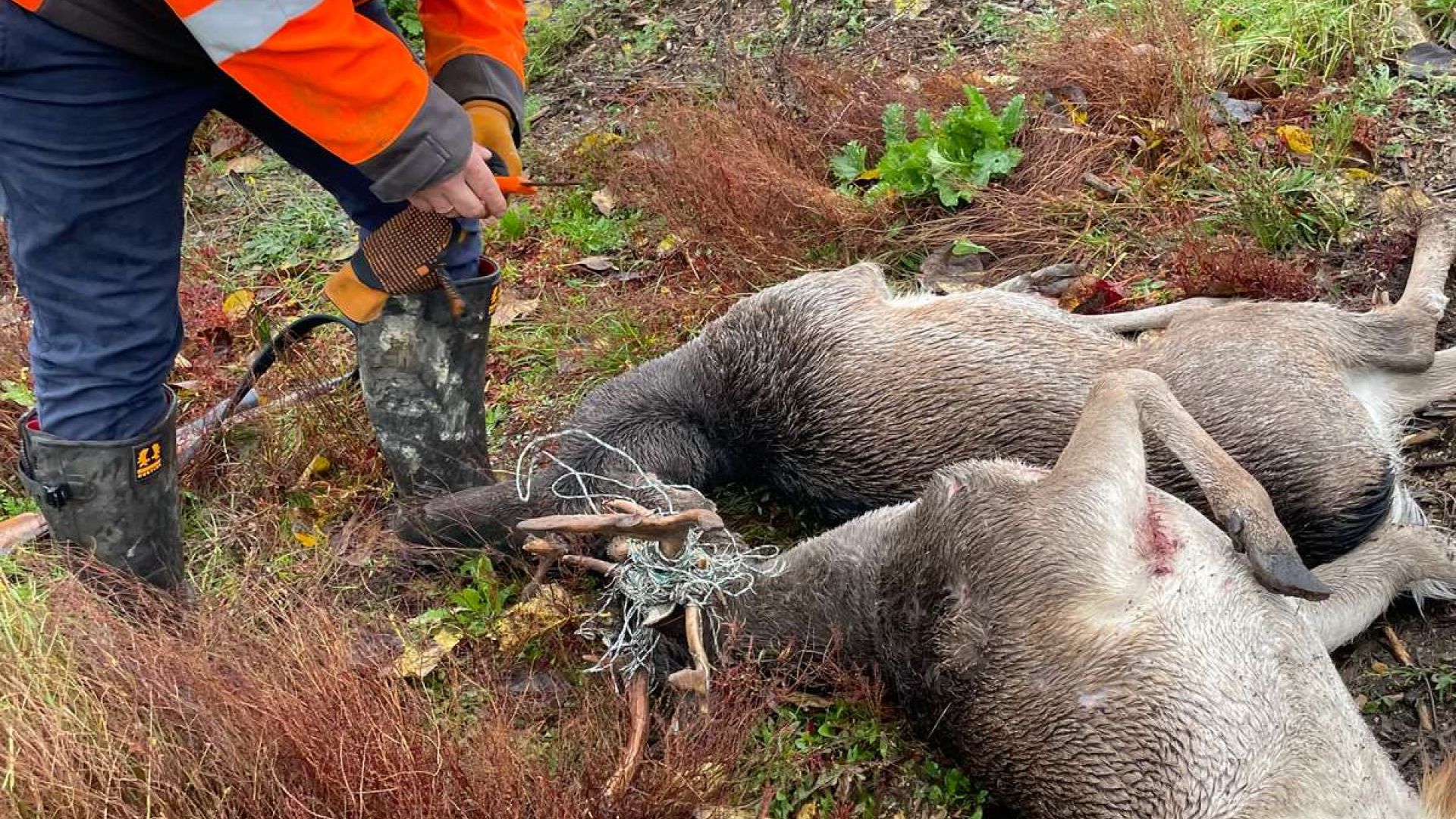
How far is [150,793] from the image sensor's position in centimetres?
304

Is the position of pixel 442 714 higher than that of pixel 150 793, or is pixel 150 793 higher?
pixel 150 793

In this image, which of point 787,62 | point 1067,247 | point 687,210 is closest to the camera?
point 1067,247

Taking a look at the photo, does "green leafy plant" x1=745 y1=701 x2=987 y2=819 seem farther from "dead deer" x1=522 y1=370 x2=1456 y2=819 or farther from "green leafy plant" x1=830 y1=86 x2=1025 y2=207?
"green leafy plant" x1=830 y1=86 x2=1025 y2=207

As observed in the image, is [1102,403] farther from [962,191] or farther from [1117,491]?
[962,191]

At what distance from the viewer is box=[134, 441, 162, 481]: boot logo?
4.20m

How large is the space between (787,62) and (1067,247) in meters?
1.97

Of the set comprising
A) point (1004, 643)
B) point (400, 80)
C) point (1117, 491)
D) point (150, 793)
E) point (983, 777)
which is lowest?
point (983, 777)

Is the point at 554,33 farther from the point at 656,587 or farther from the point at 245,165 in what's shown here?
Answer: the point at 656,587

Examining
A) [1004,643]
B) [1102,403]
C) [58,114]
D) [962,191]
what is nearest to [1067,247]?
[962,191]

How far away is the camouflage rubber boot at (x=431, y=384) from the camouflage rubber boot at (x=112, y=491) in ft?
2.32

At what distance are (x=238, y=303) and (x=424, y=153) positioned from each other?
3279mm

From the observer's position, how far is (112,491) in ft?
13.8

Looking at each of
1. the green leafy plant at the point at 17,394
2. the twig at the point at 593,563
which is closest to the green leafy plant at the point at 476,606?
the twig at the point at 593,563

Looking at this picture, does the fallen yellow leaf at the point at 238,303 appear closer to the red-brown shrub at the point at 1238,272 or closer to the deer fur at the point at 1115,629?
the deer fur at the point at 1115,629
